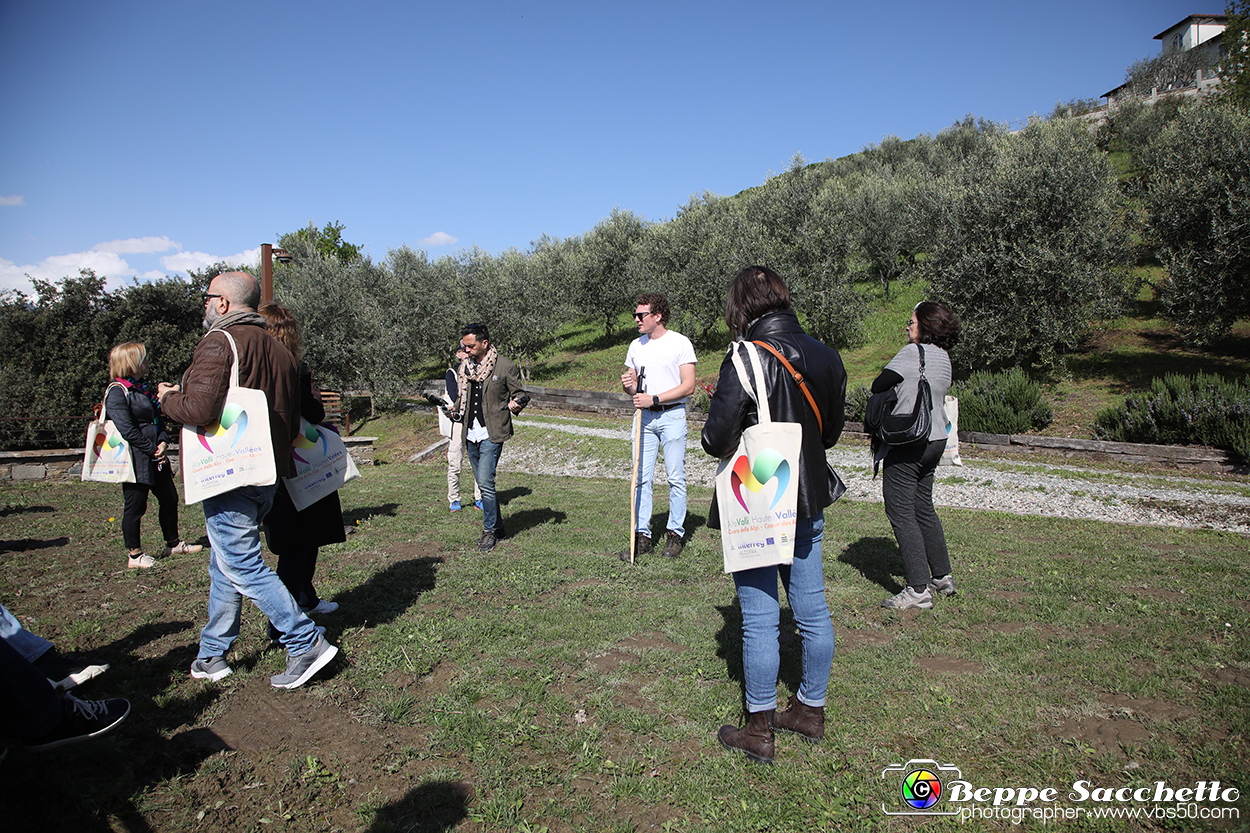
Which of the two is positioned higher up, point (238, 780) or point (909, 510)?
point (909, 510)

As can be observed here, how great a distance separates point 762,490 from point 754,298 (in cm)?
91

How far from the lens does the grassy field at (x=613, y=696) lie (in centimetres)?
258

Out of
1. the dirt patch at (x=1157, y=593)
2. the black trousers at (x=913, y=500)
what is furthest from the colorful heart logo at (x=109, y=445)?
the dirt patch at (x=1157, y=593)

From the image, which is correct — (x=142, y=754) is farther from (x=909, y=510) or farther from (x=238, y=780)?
(x=909, y=510)

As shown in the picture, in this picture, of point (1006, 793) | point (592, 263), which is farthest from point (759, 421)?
point (592, 263)

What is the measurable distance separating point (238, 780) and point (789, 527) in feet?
8.41

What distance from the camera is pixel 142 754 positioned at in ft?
9.21

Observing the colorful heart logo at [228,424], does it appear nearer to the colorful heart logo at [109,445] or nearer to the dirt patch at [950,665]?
the colorful heart logo at [109,445]

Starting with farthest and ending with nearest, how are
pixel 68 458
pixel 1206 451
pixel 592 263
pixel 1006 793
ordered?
pixel 592 263 < pixel 68 458 < pixel 1206 451 < pixel 1006 793

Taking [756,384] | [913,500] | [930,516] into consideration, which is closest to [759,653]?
[756,384]

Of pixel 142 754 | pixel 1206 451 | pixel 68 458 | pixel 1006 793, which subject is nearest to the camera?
pixel 1006 793

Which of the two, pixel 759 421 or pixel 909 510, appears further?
pixel 909 510

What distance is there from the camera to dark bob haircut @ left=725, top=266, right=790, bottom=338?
297 cm

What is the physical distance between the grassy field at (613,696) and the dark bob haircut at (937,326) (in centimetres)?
187
